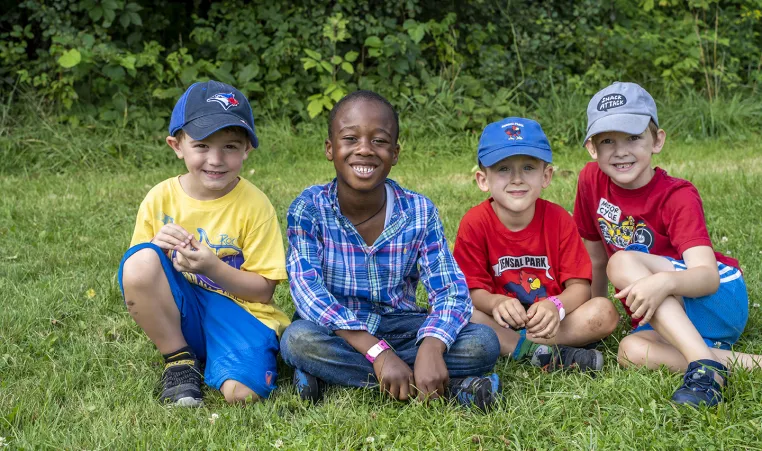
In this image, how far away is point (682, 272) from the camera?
2.89 metres

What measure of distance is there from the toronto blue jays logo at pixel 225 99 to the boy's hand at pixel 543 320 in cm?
136

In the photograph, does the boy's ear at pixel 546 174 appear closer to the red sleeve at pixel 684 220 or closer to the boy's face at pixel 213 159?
the red sleeve at pixel 684 220

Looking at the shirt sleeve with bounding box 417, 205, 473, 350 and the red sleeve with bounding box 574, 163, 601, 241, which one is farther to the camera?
the red sleeve with bounding box 574, 163, 601, 241

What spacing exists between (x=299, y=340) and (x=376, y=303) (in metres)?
0.39

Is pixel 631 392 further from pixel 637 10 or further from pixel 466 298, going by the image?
pixel 637 10

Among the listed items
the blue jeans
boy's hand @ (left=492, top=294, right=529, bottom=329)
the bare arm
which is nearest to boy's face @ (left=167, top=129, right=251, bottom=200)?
the blue jeans

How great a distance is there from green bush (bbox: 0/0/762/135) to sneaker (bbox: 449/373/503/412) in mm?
5130

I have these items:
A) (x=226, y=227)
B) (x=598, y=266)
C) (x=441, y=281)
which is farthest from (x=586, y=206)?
(x=226, y=227)

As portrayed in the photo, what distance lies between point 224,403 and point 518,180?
1.42m

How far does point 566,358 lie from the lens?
3.09 m

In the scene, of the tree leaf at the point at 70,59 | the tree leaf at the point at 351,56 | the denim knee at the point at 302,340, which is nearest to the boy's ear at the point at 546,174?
the denim knee at the point at 302,340

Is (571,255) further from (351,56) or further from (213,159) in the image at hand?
(351,56)

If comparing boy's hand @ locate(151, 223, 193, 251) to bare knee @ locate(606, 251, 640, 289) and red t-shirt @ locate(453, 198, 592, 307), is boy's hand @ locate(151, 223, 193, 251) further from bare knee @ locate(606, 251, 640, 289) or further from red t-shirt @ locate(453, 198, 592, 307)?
bare knee @ locate(606, 251, 640, 289)

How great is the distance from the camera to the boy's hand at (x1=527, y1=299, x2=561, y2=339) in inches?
118
